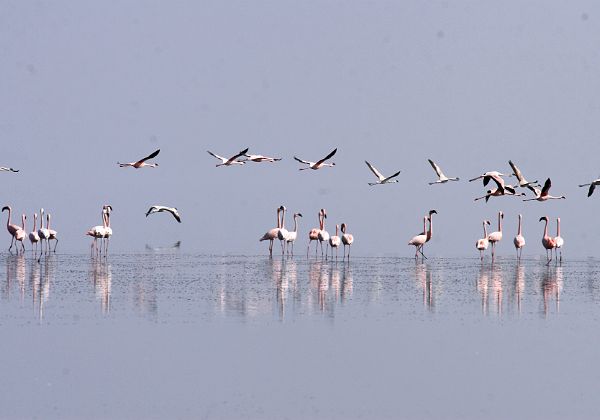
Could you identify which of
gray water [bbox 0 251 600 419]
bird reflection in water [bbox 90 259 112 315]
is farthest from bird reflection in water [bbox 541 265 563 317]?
bird reflection in water [bbox 90 259 112 315]

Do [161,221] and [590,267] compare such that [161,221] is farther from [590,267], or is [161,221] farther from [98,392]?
[98,392]

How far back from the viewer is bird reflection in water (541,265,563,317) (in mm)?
18344

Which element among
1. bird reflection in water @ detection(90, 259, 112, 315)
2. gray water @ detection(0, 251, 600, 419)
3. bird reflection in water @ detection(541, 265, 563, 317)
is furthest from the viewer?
bird reflection in water @ detection(541, 265, 563, 317)

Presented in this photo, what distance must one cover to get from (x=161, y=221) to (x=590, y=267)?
2606cm

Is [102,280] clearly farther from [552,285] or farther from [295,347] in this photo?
[295,347]

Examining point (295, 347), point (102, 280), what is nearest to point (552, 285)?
point (102, 280)

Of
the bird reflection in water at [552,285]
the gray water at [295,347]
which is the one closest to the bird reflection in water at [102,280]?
the gray water at [295,347]

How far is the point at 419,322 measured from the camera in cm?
1589

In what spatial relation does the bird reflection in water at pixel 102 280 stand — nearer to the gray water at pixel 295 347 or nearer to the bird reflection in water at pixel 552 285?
the gray water at pixel 295 347

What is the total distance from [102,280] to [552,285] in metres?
7.95

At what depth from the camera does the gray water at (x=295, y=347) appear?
11.0m

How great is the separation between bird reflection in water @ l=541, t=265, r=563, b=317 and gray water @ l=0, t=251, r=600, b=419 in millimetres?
65

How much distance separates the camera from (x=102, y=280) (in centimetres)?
2138

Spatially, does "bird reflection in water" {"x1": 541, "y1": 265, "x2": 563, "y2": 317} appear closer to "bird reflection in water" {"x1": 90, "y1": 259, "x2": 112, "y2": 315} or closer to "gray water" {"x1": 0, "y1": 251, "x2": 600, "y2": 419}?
"gray water" {"x1": 0, "y1": 251, "x2": 600, "y2": 419}
